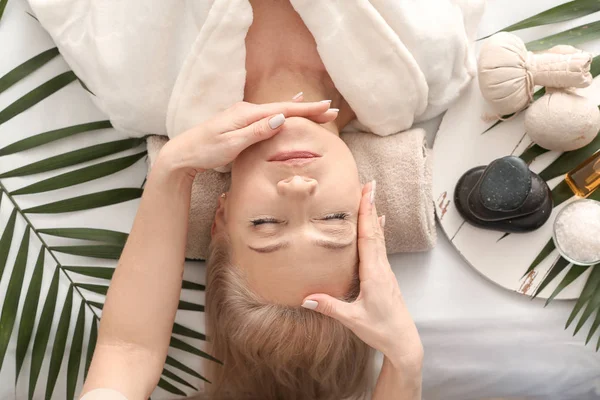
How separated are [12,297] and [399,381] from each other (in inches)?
39.8

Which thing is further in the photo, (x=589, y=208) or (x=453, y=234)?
(x=453, y=234)

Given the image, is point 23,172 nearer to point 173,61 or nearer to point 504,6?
point 173,61

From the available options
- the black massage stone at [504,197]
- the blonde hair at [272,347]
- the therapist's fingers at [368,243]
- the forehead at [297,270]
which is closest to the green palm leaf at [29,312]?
the blonde hair at [272,347]

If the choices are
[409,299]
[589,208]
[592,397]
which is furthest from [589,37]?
[592,397]

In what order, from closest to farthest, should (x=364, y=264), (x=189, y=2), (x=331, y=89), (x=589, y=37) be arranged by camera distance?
(x=364, y=264) → (x=189, y=2) → (x=331, y=89) → (x=589, y=37)

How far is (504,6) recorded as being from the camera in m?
1.46

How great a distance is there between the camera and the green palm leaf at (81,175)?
1.38m

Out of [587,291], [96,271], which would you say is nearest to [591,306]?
[587,291]

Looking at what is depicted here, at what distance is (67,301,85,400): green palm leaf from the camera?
4.58 ft

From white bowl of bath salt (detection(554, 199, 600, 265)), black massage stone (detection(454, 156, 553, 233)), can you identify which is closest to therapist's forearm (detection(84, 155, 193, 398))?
black massage stone (detection(454, 156, 553, 233))

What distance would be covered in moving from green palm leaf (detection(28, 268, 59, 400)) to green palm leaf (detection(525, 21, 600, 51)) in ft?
4.68

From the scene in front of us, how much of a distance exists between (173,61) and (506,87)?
817mm

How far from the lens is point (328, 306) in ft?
3.44

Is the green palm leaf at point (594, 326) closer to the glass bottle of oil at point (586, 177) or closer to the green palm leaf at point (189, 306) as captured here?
the glass bottle of oil at point (586, 177)
